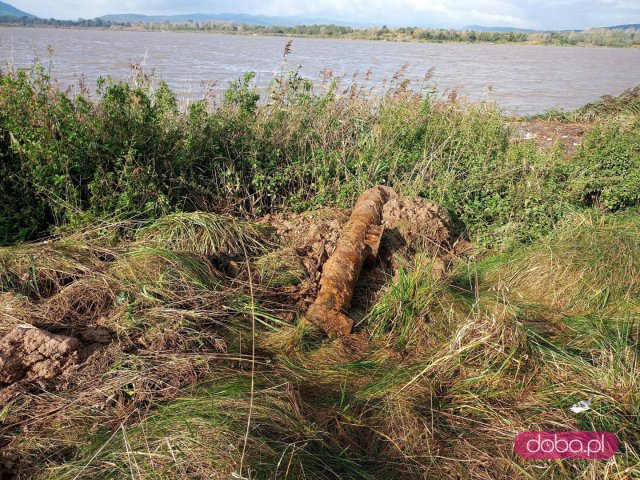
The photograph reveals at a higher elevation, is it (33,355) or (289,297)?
(33,355)

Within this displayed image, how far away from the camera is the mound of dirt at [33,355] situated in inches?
107

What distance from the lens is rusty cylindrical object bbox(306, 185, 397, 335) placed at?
3520mm

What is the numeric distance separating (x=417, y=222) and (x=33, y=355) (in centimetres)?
332

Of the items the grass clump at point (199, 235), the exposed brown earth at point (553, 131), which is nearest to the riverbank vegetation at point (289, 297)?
the grass clump at point (199, 235)

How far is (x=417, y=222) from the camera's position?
475 centimetres

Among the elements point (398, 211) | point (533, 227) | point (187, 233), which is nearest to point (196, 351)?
point (187, 233)

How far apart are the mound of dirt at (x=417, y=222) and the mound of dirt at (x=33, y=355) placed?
281cm

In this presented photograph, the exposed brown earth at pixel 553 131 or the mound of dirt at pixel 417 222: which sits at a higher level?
the exposed brown earth at pixel 553 131

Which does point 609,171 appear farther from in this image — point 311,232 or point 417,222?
point 311,232

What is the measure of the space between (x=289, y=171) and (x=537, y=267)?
2.82 metres

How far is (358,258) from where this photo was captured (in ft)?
13.1

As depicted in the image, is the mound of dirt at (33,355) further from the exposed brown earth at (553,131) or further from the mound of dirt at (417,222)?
the exposed brown earth at (553,131)

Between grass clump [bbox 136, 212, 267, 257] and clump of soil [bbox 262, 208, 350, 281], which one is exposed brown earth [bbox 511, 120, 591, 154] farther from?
grass clump [bbox 136, 212, 267, 257]

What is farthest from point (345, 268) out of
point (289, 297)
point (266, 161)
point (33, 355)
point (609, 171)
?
point (609, 171)
